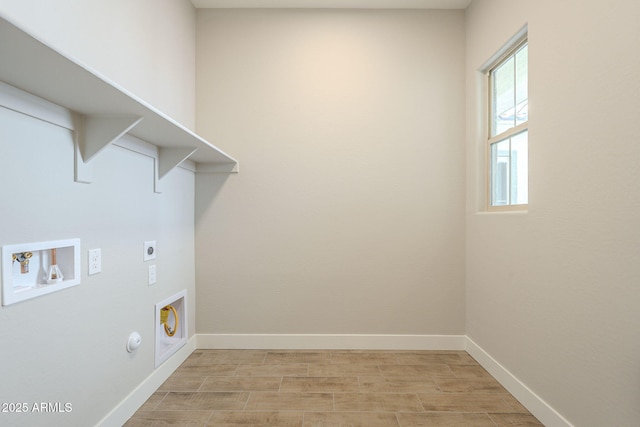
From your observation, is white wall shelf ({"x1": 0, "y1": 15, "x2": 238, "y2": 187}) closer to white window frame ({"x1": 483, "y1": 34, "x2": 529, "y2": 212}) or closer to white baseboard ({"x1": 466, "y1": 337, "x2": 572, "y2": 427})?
white window frame ({"x1": 483, "y1": 34, "x2": 529, "y2": 212})

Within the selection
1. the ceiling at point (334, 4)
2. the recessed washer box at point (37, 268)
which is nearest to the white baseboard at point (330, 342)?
the recessed washer box at point (37, 268)

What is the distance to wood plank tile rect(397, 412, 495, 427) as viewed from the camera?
6.56 feet

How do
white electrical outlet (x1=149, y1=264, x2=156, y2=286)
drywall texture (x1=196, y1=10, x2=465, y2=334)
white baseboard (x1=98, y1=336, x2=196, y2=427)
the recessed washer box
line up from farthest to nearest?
drywall texture (x1=196, y1=10, x2=465, y2=334) → white electrical outlet (x1=149, y1=264, x2=156, y2=286) → white baseboard (x1=98, y1=336, x2=196, y2=427) → the recessed washer box

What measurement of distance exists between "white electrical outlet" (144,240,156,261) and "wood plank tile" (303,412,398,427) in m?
1.29

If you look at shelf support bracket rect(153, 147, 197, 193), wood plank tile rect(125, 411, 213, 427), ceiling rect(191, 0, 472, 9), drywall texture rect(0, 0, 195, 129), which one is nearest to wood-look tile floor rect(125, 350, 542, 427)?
wood plank tile rect(125, 411, 213, 427)

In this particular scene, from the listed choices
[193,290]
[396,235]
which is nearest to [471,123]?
[396,235]

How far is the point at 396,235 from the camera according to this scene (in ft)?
10.2

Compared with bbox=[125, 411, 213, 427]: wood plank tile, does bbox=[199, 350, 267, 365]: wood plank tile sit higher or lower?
lower

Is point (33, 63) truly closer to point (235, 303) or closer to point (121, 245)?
point (121, 245)

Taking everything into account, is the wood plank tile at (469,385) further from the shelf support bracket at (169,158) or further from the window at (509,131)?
the shelf support bracket at (169,158)

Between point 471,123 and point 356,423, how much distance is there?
7.62ft

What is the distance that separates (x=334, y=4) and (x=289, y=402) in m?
2.96

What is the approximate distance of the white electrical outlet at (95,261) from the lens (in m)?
1.71

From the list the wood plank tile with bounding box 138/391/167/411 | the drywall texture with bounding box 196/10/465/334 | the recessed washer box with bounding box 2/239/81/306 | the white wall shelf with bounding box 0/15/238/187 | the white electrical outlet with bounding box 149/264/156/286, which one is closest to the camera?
the white wall shelf with bounding box 0/15/238/187
